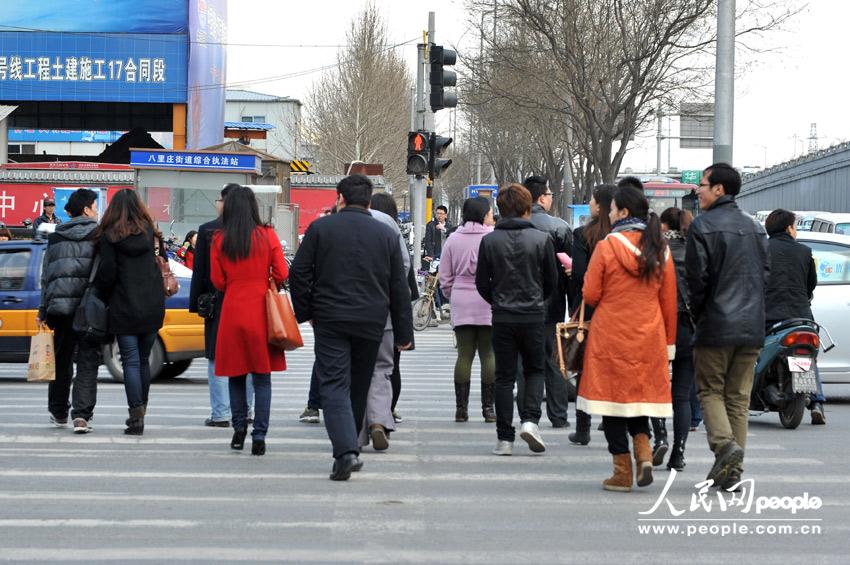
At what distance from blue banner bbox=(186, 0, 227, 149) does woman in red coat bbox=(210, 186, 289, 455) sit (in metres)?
43.6

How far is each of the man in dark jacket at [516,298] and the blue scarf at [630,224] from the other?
1.48 m

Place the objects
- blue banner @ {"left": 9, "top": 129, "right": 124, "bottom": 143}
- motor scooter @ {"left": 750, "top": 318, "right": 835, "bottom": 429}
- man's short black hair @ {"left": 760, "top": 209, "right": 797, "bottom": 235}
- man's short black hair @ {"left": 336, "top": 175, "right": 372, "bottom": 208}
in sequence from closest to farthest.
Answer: man's short black hair @ {"left": 336, "top": 175, "right": 372, "bottom": 208}, motor scooter @ {"left": 750, "top": 318, "right": 835, "bottom": 429}, man's short black hair @ {"left": 760, "top": 209, "right": 797, "bottom": 235}, blue banner @ {"left": 9, "top": 129, "right": 124, "bottom": 143}

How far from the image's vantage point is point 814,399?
11633 millimetres

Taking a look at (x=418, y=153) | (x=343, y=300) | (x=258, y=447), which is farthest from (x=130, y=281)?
(x=418, y=153)

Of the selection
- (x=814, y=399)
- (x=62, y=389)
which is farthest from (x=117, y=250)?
(x=814, y=399)

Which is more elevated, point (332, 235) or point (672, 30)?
point (672, 30)

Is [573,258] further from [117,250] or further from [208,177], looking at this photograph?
[208,177]

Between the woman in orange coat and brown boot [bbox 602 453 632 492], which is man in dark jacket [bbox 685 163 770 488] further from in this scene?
brown boot [bbox 602 453 632 492]

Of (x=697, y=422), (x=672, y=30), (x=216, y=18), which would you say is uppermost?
(x=216, y=18)

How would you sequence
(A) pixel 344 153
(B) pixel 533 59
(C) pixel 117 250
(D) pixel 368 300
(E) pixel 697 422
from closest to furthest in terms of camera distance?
(D) pixel 368 300, (C) pixel 117 250, (E) pixel 697 422, (B) pixel 533 59, (A) pixel 344 153

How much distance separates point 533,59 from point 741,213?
3269 centimetres

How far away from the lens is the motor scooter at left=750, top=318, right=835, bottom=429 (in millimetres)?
11188

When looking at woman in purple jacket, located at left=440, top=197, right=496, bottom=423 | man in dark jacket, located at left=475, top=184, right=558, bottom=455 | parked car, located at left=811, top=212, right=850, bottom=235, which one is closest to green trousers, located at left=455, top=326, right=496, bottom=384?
woman in purple jacket, located at left=440, top=197, right=496, bottom=423

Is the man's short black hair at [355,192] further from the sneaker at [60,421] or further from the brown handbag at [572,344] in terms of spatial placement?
the sneaker at [60,421]
